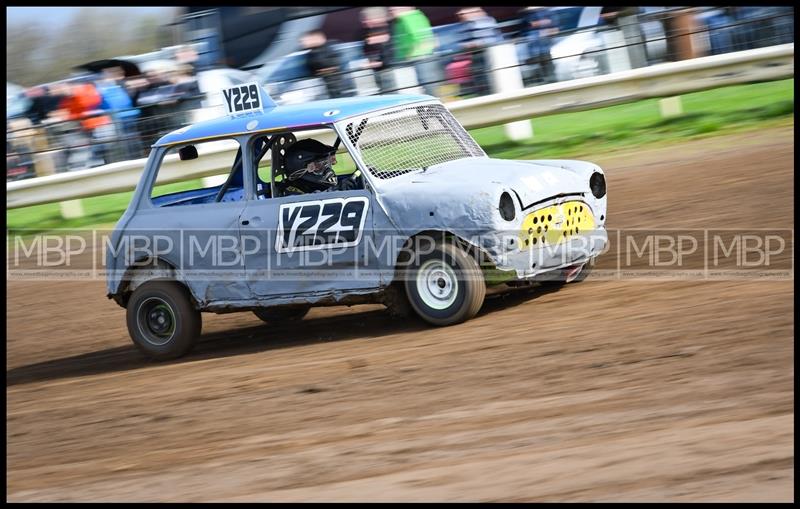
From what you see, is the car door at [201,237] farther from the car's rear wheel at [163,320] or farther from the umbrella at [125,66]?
the umbrella at [125,66]

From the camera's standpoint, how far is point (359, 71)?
13.4m

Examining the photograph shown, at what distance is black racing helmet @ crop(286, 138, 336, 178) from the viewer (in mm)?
7387

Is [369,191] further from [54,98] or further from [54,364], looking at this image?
[54,98]

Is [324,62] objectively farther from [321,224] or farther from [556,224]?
[556,224]

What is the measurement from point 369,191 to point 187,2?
9698 mm

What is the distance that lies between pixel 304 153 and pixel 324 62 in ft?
21.5

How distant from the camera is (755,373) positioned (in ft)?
16.9

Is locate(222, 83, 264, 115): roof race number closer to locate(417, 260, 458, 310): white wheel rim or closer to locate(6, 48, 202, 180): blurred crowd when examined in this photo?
locate(417, 260, 458, 310): white wheel rim

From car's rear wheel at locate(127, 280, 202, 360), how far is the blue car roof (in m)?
1.06

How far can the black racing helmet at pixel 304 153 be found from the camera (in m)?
7.39

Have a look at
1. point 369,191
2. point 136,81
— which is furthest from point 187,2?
point 369,191

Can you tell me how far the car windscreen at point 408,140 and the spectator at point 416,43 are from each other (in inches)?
218

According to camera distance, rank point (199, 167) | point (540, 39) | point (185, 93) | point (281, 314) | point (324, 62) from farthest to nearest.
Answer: point (185, 93) < point (324, 62) < point (540, 39) < point (199, 167) < point (281, 314)

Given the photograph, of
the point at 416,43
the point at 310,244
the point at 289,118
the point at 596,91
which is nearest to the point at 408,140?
the point at 289,118
